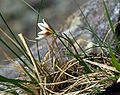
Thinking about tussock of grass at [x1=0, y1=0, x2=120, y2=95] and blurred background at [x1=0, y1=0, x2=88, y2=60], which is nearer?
tussock of grass at [x1=0, y1=0, x2=120, y2=95]

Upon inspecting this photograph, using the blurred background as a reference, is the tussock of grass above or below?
below

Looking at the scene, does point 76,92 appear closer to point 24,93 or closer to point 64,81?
point 64,81

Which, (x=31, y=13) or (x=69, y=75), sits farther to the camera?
(x=31, y=13)

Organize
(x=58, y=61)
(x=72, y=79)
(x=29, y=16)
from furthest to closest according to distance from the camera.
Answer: (x=29, y=16) → (x=58, y=61) → (x=72, y=79)

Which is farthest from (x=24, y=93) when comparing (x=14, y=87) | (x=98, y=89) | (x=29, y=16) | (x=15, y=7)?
(x=15, y=7)

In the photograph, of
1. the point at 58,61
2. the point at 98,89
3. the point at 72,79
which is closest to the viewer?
the point at 98,89

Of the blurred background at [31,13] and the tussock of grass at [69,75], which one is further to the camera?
the blurred background at [31,13]

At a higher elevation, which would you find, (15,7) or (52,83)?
(15,7)

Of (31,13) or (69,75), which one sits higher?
(31,13)

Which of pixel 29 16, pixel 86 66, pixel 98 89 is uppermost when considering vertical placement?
pixel 29 16

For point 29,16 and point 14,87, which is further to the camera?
point 29,16

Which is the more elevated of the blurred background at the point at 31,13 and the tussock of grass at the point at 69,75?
the blurred background at the point at 31,13
